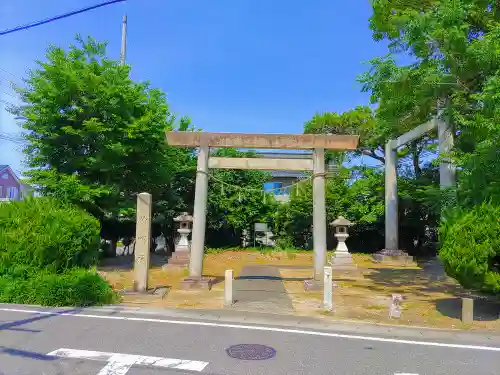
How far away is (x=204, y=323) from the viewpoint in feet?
23.8

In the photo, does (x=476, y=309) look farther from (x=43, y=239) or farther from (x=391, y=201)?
(x=391, y=201)

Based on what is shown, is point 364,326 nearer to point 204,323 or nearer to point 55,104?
point 204,323

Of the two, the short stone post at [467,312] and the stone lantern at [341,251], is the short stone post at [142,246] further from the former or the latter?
the stone lantern at [341,251]

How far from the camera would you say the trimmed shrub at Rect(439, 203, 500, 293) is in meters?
7.18

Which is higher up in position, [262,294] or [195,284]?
[195,284]

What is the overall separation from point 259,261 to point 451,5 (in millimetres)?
14176

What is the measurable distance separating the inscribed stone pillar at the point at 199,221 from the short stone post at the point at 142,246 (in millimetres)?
1674

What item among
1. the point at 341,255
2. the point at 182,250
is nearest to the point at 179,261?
the point at 182,250

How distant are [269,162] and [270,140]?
2.16ft

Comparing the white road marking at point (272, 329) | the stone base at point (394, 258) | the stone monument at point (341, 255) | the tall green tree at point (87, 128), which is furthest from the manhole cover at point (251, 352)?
the stone base at point (394, 258)

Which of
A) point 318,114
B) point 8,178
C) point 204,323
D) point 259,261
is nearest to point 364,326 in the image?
point 204,323

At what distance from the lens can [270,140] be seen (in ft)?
37.8

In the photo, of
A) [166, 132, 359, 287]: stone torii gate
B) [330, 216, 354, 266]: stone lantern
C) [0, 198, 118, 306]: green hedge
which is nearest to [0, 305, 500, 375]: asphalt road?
[0, 198, 118, 306]: green hedge

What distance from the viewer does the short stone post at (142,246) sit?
1002 cm
